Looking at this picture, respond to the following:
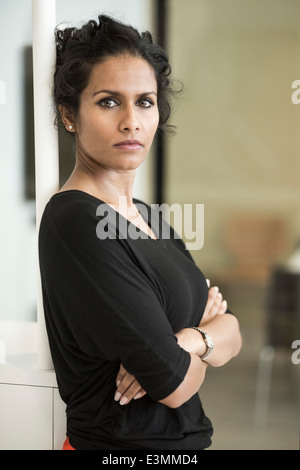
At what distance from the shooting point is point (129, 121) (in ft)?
3.59

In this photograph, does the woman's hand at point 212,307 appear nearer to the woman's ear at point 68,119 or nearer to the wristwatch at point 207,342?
the wristwatch at point 207,342

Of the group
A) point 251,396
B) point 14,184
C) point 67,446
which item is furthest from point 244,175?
point 67,446

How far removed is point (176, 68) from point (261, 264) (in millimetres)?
1299

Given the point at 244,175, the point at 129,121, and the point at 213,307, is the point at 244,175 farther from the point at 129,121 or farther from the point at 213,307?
the point at 129,121

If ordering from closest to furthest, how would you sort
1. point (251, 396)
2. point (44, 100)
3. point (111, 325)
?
point (111, 325)
point (44, 100)
point (251, 396)

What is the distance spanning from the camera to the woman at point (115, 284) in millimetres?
993

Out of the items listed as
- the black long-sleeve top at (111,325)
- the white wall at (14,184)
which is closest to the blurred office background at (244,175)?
the white wall at (14,184)

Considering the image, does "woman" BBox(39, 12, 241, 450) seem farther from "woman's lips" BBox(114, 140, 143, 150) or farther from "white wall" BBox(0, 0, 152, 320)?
"white wall" BBox(0, 0, 152, 320)

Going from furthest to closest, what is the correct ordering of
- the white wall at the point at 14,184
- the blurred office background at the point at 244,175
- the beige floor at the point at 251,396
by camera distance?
the blurred office background at the point at 244,175 < the beige floor at the point at 251,396 < the white wall at the point at 14,184

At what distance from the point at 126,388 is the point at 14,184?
710 millimetres

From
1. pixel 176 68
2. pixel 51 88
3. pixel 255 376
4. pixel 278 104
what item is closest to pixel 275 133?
pixel 278 104

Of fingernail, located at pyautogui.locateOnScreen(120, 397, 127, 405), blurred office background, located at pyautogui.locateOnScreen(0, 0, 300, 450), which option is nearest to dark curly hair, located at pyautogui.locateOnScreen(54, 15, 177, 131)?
fingernail, located at pyautogui.locateOnScreen(120, 397, 127, 405)

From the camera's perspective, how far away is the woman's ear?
45.9 inches

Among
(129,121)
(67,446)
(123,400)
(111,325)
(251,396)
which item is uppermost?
(129,121)
